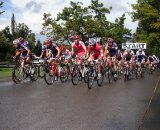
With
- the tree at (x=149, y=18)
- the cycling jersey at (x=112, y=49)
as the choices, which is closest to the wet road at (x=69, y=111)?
the cycling jersey at (x=112, y=49)

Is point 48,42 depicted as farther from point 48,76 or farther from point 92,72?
point 92,72

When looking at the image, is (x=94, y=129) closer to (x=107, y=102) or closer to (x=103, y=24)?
(x=107, y=102)

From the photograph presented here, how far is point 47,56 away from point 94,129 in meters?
11.5

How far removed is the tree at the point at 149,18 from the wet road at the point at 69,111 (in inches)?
1491

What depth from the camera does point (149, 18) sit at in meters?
52.4

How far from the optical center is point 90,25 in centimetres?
6444

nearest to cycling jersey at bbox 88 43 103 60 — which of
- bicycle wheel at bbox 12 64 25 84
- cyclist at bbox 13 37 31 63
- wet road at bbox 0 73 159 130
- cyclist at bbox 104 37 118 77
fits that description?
cyclist at bbox 104 37 118 77

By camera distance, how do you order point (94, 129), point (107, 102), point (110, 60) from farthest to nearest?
1. point (110, 60)
2. point (107, 102)
3. point (94, 129)

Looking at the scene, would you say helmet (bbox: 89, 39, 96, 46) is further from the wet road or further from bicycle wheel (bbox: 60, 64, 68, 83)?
the wet road

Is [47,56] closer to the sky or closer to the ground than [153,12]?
closer to the ground

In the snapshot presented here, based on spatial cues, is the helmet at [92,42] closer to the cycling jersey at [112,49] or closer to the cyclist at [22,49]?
the cyclist at [22,49]

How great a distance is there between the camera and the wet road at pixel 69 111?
8125 millimetres

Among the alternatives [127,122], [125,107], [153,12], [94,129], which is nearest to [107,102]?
[125,107]

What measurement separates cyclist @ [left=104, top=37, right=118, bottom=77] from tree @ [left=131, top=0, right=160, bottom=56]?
27.8 meters
